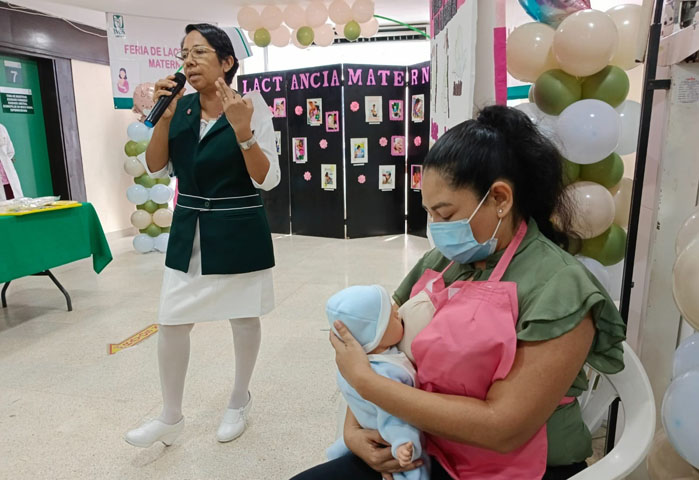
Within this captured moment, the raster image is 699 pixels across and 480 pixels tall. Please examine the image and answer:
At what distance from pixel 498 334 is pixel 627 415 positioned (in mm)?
419

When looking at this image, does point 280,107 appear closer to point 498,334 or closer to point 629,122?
point 629,122

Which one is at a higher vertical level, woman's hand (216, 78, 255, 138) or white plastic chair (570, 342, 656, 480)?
woman's hand (216, 78, 255, 138)

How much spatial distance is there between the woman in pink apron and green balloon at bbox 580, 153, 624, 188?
1.01m

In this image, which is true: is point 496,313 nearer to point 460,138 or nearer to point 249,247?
point 460,138

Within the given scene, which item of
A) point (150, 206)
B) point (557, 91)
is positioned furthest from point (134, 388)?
point (150, 206)

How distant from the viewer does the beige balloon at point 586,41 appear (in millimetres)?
1698

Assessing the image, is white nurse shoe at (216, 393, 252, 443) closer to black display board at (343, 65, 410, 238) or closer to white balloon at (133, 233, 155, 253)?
white balloon at (133, 233, 155, 253)

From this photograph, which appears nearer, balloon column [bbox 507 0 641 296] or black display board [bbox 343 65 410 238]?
balloon column [bbox 507 0 641 296]

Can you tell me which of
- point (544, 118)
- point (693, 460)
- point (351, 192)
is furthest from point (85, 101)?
point (693, 460)

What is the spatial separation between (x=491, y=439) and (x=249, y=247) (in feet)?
3.95

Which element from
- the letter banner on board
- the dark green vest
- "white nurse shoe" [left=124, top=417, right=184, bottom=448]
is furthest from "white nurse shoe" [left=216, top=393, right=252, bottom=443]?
the letter banner on board

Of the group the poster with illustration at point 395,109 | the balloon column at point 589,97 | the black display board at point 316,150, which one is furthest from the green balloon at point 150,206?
the balloon column at point 589,97

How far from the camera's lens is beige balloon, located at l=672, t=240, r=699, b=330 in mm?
965

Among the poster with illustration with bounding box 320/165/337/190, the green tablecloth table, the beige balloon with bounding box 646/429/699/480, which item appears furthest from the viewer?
the poster with illustration with bounding box 320/165/337/190
